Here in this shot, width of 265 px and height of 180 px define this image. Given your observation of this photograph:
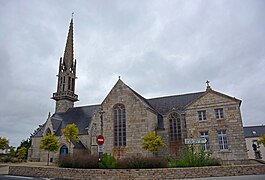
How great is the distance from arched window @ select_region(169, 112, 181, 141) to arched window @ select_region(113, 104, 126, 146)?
16.9 ft

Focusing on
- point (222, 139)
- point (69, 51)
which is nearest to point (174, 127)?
point (222, 139)

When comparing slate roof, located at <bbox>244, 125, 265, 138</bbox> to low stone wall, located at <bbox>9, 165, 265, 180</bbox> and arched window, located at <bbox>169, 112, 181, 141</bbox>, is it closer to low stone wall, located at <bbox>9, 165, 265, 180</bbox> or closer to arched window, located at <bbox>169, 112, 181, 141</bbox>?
arched window, located at <bbox>169, 112, 181, 141</bbox>

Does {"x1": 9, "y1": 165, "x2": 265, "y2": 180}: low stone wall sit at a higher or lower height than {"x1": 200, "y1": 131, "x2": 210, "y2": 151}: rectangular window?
lower

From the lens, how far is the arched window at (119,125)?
23.3m

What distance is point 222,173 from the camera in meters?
11.2

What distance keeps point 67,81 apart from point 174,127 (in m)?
24.0

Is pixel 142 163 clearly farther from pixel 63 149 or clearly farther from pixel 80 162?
pixel 63 149

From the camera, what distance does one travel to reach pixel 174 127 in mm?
23797

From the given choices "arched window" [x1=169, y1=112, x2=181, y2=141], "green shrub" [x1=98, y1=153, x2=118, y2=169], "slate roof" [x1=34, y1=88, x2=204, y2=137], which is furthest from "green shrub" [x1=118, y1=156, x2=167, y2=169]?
"slate roof" [x1=34, y1=88, x2=204, y2=137]

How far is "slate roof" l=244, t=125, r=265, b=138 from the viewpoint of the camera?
4595 centimetres

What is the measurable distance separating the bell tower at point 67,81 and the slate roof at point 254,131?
37.0 metres

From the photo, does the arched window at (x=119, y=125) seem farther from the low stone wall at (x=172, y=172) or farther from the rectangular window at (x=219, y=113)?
the low stone wall at (x=172, y=172)

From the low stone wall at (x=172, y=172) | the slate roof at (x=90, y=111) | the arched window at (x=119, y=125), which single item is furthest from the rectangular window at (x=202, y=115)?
the low stone wall at (x=172, y=172)

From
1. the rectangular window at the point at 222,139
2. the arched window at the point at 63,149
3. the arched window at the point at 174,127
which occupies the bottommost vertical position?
the arched window at the point at 63,149
